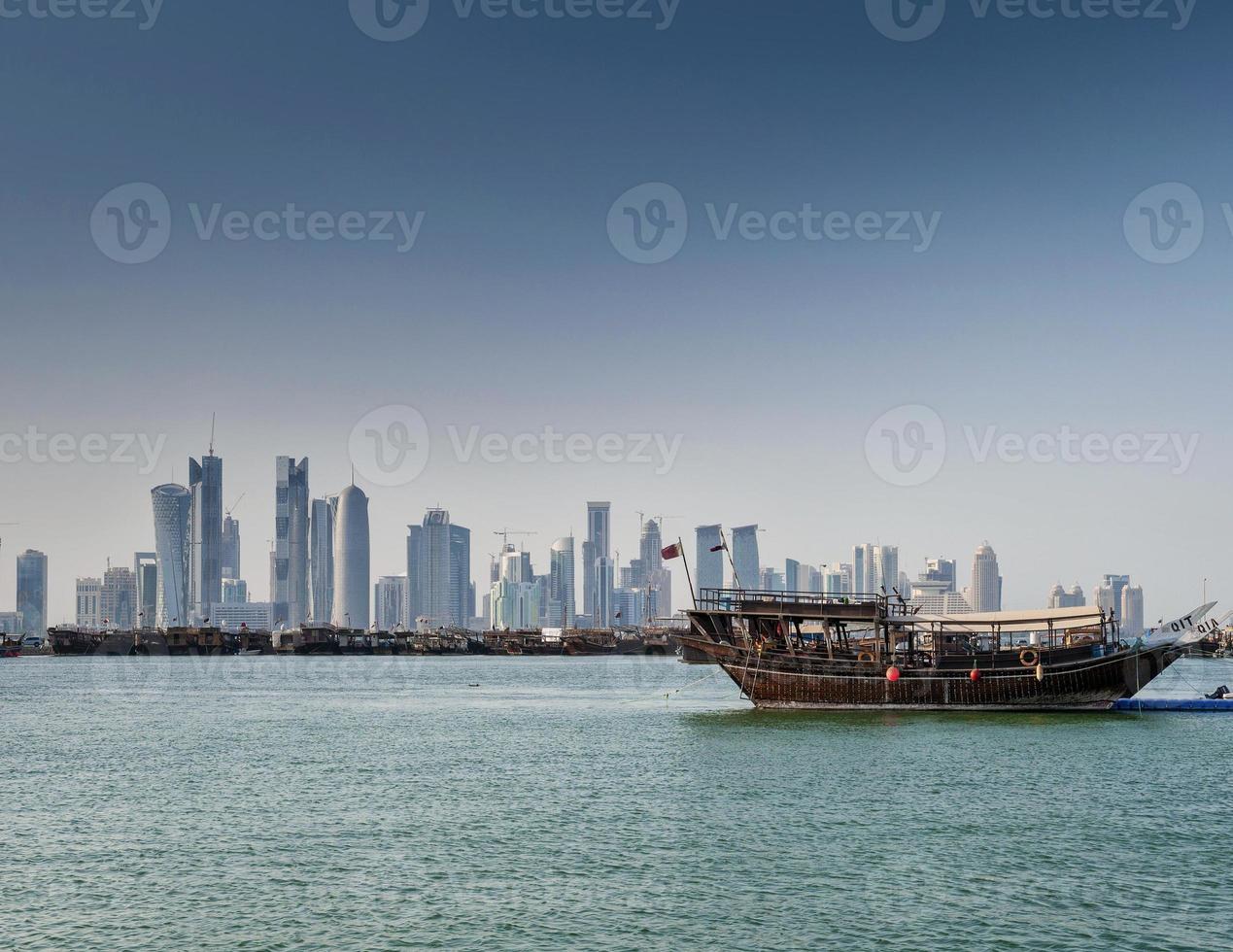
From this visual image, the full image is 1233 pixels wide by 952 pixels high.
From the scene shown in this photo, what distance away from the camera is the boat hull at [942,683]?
6266 cm

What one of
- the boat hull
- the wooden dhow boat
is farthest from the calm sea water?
the wooden dhow boat

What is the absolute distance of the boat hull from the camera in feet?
206

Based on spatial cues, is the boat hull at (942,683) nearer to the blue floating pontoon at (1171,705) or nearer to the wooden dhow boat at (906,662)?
the wooden dhow boat at (906,662)

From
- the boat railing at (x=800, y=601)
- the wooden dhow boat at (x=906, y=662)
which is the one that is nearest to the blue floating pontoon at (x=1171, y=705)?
the wooden dhow boat at (x=906, y=662)

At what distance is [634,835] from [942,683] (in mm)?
35639

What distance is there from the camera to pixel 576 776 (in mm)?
44156

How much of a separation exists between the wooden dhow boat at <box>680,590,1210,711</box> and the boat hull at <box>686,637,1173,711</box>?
5 cm

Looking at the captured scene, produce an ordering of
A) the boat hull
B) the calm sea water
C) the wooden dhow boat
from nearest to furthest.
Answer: the calm sea water, the boat hull, the wooden dhow boat

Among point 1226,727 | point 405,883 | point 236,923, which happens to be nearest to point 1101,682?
point 1226,727

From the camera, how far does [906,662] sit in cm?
6550

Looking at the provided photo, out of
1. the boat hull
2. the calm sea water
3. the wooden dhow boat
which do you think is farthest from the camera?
the wooden dhow boat

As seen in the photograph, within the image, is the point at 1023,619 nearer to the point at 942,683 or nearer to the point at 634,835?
the point at 942,683

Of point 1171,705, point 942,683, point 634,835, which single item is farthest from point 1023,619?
point 634,835

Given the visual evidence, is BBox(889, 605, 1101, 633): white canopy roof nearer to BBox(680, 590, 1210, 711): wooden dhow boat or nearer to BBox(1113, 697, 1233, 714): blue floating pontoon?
BBox(680, 590, 1210, 711): wooden dhow boat
